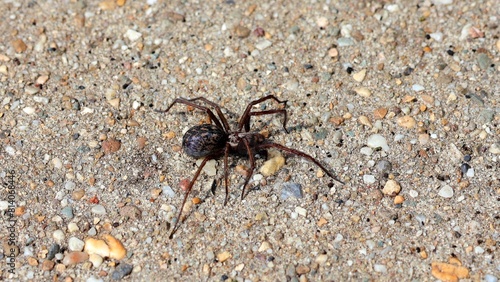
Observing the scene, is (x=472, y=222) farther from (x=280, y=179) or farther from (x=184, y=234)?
(x=184, y=234)

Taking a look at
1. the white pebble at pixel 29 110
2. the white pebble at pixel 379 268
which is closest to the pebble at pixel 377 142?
the white pebble at pixel 379 268

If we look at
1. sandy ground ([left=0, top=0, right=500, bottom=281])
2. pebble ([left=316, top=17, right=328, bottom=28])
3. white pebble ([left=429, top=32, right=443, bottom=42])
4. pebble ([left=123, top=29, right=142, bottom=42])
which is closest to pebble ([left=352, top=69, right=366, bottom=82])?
sandy ground ([left=0, top=0, right=500, bottom=281])

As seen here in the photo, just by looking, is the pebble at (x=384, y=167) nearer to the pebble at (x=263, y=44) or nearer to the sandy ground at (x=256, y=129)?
the sandy ground at (x=256, y=129)

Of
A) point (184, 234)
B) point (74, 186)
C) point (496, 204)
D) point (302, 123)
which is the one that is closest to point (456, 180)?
point (496, 204)

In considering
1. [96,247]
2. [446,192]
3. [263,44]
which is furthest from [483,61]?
[96,247]

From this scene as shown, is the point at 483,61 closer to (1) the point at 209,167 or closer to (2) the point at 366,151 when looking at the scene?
(2) the point at 366,151

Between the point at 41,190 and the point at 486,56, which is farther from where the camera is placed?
the point at 486,56
